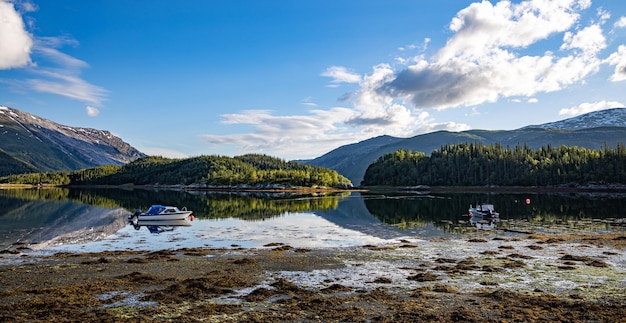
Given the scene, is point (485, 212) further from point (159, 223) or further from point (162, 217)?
point (159, 223)

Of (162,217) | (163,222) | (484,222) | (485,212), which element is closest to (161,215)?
(162,217)

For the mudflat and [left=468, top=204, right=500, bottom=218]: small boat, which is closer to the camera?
the mudflat

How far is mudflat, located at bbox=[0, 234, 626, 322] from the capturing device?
56.2 ft

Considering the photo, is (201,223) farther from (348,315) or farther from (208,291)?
(348,315)

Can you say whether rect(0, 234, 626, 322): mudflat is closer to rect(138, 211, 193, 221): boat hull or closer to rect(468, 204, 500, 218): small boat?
rect(468, 204, 500, 218): small boat

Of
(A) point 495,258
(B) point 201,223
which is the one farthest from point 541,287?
(B) point 201,223

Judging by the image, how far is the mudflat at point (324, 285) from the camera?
1714cm

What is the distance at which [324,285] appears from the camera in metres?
22.7

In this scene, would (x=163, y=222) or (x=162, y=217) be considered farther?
(x=162, y=217)

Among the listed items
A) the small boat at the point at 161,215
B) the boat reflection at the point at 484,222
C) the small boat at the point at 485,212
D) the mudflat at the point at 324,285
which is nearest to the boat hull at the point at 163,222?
the small boat at the point at 161,215

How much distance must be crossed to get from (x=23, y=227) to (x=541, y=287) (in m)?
59.6

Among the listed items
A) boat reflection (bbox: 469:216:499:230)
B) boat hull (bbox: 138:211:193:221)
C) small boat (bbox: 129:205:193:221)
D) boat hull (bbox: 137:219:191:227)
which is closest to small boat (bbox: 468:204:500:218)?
boat reflection (bbox: 469:216:499:230)

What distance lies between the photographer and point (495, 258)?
30.7 m

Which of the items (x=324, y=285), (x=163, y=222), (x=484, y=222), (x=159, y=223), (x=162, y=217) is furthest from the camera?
(x=162, y=217)
